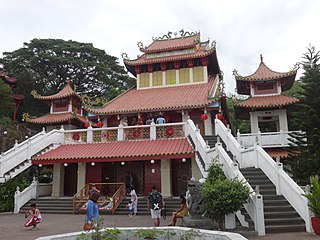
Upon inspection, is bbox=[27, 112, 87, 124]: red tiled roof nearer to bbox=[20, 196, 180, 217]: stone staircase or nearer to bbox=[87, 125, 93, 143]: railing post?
bbox=[87, 125, 93, 143]: railing post

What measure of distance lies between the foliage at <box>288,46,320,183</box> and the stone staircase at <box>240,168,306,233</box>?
2756 mm

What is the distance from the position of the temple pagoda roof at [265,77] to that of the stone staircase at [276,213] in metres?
12.2

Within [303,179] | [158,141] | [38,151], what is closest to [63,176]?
[38,151]

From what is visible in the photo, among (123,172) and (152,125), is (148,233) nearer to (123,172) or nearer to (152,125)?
(152,125)

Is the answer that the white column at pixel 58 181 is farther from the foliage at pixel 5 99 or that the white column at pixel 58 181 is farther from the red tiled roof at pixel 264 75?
the foliage at pixel 5 99

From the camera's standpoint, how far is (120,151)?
53.4 ft

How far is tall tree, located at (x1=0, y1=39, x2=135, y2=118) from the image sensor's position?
41.2m

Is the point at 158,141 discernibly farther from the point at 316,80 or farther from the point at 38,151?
the point at 316,80

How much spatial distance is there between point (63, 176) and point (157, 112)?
7.06 metres

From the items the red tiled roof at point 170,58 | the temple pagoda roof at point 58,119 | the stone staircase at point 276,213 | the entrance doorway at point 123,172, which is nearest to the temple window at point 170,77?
the red tiled roof at point 170,58

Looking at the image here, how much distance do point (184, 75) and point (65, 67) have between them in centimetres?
2626

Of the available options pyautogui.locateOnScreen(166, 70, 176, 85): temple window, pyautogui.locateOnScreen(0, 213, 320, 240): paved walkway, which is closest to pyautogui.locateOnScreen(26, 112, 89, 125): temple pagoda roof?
pyautogui.locateOnScreen(166, 70, 176, 85): temple window

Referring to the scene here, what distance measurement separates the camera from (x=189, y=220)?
902 centimetres

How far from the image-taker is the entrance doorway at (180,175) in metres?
16.7
